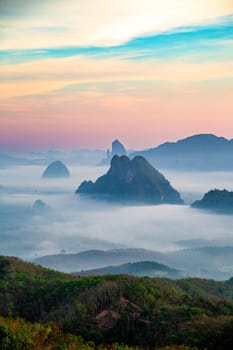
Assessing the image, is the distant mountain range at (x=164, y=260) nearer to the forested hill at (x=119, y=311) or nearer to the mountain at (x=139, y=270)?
the mountain at (x=139, y=270)

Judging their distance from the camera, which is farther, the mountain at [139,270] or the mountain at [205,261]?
the mountain at [205,261]

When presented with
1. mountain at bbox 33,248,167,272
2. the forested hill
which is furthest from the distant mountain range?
the forested hill

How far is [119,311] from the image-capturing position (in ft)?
73.7

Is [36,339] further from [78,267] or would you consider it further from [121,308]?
[78,267]

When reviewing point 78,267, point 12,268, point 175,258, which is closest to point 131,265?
point 78,267

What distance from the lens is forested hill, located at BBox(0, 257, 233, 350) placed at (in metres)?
18.9

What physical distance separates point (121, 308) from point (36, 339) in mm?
10482

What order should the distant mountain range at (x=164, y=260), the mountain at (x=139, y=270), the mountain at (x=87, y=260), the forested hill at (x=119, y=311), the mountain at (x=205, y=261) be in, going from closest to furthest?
the forested hill at (x=119, y=311), the mountain at (x=139, y=270), the mountain at (x=205, y=261), the distant mountain range at (x=164, y=260), the mountain at (x=87, y=260)

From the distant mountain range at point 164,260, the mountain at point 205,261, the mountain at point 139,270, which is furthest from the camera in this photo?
the distant mountain range at point 164,260

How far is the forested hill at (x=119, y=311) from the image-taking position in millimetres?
18875

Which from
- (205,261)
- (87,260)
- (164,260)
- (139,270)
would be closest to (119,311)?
(139,270)

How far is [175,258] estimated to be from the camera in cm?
15288

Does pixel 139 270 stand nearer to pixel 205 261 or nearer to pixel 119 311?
pixel 205 261

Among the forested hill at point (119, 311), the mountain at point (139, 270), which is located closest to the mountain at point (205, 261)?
the mountain at point (139, 270)
